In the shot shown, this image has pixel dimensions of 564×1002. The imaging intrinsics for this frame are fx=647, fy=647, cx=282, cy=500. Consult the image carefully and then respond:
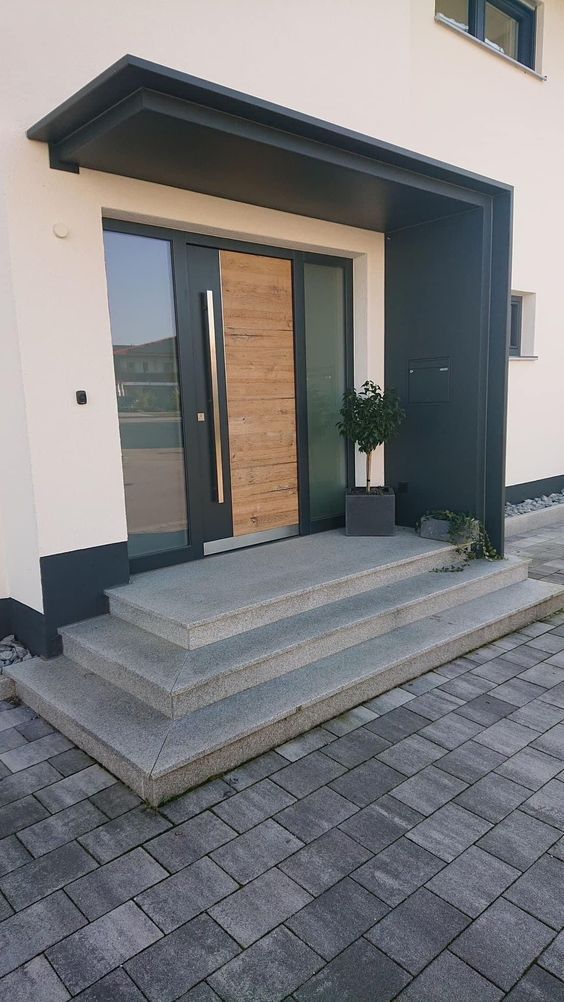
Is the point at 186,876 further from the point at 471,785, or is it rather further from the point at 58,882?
the point at 471,785

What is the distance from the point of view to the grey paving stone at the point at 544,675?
3.38 meters

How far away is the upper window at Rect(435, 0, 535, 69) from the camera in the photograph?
601 cm

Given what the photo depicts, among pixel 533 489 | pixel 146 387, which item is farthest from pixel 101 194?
pixel 533 489

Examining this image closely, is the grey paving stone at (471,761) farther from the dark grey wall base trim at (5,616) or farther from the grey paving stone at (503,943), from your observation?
the dark grey wall base trim at (5,616)

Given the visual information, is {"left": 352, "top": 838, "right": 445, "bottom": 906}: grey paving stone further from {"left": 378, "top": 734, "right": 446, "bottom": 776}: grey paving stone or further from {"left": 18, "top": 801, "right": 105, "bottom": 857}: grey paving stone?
{"left": 18, "top": 801, "right": 105, "bottom": 857}: grey paving stone

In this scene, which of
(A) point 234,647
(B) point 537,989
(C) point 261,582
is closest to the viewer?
(B) point 537,989

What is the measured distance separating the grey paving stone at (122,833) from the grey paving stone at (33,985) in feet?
1.34

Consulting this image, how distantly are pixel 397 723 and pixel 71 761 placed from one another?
144 centimetres

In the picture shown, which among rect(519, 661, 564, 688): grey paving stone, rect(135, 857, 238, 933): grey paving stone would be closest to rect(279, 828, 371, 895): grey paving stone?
rect(135, 857, 238, 933): grey paving stone

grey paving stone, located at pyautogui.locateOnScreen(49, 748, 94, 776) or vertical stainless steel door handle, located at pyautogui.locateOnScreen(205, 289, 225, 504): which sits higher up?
vertical stainless steel door handle, located at pyautogui.locateOnScreen(205, 289, 225, 504)

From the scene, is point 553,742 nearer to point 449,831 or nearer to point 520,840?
point 520,840

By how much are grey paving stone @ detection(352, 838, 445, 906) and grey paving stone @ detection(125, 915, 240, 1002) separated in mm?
460

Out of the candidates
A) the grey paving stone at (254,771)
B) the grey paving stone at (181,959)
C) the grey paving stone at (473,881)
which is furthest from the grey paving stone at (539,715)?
the grey paving stone at (181,959)

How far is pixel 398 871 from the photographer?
2076 millimetres
